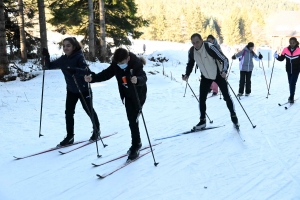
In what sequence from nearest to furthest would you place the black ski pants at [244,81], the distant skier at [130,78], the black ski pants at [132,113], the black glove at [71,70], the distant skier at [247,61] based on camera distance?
the distant skier at [130,78]
the black ski pants at [132,113]
the black glove at [71,70]
the distant skier at [247,61]
the black ski pants at [244,81]

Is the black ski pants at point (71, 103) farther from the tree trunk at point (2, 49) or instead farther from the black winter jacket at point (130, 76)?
the tree trunk at point (2, 49)

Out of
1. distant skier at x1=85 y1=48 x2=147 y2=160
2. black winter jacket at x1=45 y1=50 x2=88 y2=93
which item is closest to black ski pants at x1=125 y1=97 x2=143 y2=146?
distant skier at x1=85 y1=48 x2=147 y2=160

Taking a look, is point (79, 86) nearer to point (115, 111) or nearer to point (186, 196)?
point (186, 196)

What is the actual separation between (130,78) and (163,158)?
55.1 inches

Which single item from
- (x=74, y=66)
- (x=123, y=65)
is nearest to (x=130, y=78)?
(x=123, y=65)

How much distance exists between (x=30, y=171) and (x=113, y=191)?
1.49m

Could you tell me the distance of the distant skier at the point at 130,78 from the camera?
13.4ft

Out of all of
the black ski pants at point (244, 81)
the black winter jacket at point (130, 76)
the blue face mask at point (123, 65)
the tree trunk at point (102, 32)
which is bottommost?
the black ski pants at point (244, 81)

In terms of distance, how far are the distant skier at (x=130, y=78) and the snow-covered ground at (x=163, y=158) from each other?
1.74 feet

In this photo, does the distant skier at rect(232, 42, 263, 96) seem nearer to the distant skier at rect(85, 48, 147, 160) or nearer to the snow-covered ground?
the snow-covered ground

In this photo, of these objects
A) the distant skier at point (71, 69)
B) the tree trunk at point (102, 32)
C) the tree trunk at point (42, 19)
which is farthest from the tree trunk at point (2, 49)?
the tree trunk at point (102, 32)

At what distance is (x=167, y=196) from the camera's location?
3381mm

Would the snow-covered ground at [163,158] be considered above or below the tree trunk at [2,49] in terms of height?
below

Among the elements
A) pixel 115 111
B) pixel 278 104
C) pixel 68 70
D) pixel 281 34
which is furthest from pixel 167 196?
pixel 281 34
